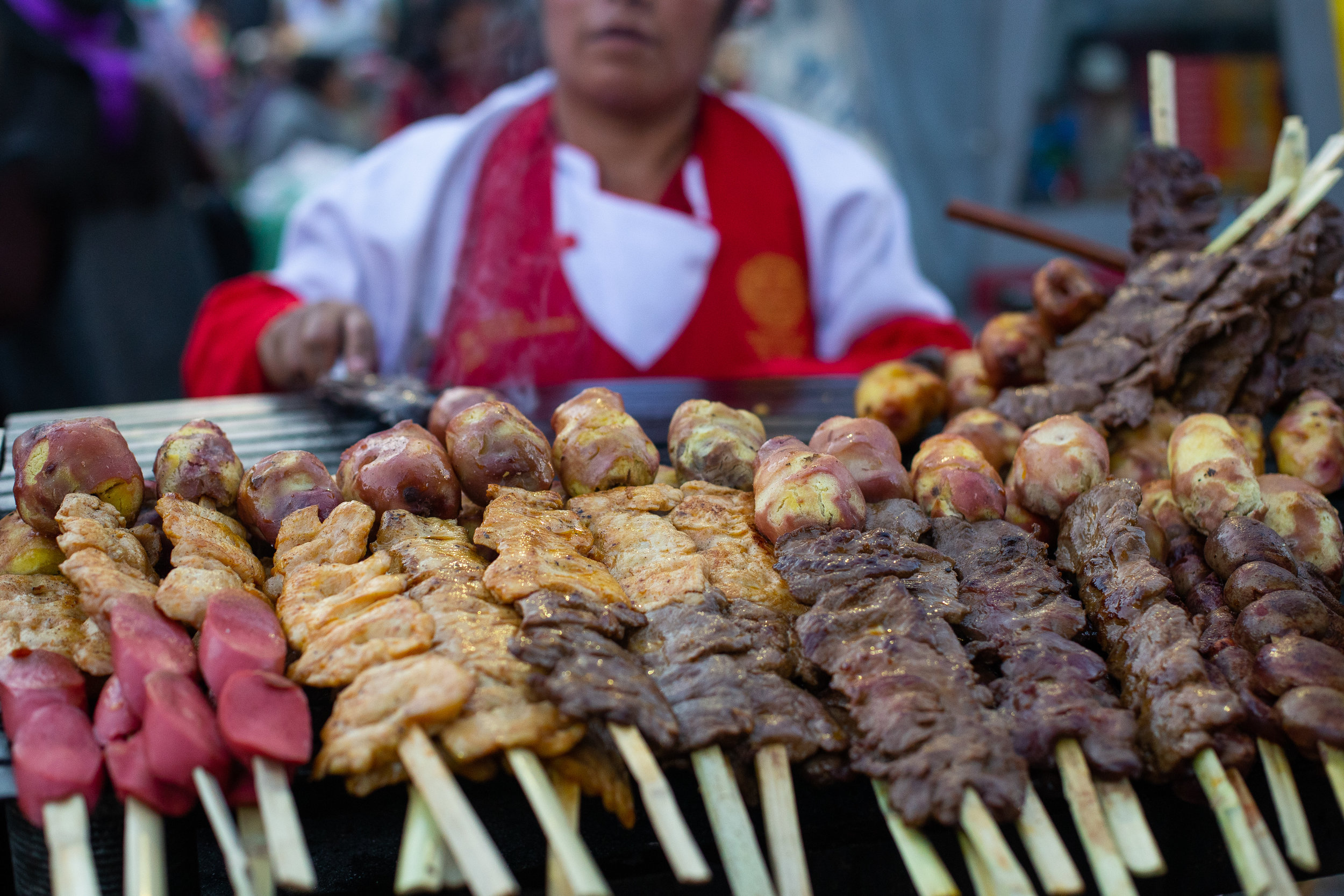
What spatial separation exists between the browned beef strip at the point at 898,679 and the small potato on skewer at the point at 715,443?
0.34 m

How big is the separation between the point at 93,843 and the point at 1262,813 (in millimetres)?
1752

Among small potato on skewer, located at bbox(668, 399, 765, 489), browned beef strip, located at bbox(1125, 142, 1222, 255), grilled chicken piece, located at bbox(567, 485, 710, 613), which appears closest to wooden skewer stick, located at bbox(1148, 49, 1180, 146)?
browned beef strip, located at bbox(1125, 142, 1222, 255)

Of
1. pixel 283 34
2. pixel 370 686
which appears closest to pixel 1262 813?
pixel 370 686

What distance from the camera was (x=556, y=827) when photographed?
1149 mm

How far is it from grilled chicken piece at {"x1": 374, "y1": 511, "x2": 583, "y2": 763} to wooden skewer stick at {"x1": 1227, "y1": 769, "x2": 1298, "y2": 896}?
0.89 metres

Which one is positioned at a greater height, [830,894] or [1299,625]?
[1299,625]

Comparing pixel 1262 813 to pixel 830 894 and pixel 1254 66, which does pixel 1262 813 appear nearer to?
pixel 830 894

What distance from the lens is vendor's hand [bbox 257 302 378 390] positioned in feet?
11.0

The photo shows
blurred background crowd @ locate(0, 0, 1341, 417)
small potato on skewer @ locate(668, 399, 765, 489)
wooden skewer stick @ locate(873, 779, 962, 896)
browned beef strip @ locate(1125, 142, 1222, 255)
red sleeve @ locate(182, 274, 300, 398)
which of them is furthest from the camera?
blurred background crowd @ locate(0, 0, 1341, 417)

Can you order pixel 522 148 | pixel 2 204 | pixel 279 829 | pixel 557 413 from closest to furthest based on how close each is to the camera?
pixel 279 829 → pixel 557 413 → pixel 522 148 → pixel 2 204

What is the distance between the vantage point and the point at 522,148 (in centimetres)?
420

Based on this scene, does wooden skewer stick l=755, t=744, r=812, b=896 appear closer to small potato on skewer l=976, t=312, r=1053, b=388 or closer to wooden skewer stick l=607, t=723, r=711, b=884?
wooden skewer stick l=607, t=723, r=711, b=884

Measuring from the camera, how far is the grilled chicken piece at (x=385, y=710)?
4.11 feet

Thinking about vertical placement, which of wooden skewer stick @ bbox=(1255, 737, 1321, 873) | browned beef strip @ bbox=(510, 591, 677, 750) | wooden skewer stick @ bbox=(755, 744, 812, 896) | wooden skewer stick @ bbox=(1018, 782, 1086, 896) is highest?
browned beef strip @ bbox=(510, 591, 677, 750)
